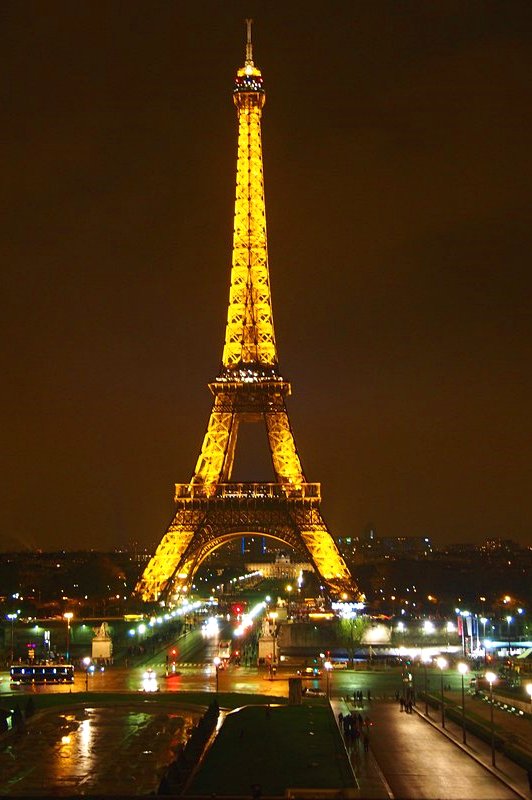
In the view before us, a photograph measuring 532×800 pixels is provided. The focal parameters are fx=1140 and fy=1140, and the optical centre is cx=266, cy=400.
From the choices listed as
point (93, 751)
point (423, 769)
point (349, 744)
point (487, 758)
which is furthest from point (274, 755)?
point (487, 758)

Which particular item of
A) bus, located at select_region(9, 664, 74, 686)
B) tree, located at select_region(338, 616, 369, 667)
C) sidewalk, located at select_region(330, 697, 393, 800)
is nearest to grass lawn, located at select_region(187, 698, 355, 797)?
sidewalk, located at select_region(330, 697, 393, 800)

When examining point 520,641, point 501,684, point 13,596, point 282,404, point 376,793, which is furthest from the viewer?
point 13,596

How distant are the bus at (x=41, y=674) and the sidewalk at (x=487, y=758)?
66.9ft

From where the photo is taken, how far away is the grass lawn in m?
31.2

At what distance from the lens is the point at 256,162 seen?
91.1 metres

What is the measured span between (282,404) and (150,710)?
44447 millimetres

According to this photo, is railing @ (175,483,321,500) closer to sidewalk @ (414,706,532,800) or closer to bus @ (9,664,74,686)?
bus @ (9,664,74,686)

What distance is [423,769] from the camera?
3394 cm

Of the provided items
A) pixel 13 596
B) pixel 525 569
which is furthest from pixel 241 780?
pixel 525 569

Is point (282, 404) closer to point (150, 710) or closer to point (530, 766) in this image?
point (150, 710)

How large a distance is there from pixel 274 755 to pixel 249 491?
54477mm

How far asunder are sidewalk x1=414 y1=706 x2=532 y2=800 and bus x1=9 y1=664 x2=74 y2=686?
20.4 metres

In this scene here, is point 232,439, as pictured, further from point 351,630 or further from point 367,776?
point 367,776

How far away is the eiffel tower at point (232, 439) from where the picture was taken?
87938 mm
